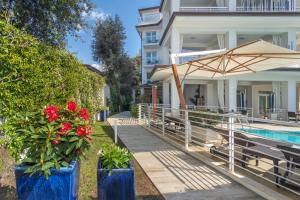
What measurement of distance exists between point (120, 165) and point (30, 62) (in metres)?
2.88

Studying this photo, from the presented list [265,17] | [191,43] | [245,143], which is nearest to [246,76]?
[265,17]

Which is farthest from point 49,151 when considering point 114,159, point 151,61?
point 151,61

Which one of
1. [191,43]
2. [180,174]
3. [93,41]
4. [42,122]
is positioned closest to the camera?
[42,122]

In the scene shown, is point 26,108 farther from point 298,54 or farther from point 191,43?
point 191,43

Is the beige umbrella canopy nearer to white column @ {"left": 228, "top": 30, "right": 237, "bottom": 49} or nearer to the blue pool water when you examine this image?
the blue pool water

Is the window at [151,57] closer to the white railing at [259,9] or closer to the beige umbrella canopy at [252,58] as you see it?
the white railing at [259,9]

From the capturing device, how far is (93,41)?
3139 centimetres

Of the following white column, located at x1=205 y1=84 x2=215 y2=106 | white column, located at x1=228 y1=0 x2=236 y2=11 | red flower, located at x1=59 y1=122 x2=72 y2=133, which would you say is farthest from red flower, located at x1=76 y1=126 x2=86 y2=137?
white column, located at x1=205 y1=84 x2=215 y2=106

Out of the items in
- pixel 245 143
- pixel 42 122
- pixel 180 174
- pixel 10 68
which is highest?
pixel 10 68

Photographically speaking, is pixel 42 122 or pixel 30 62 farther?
pixel 30 62

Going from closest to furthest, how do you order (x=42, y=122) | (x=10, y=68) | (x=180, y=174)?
(x=42, y=122) → (x=10, y=68) → (x=180, y=174)

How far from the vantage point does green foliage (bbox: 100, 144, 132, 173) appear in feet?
13.6

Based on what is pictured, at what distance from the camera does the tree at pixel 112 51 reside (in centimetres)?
3088

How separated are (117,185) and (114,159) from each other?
0.36 metres
